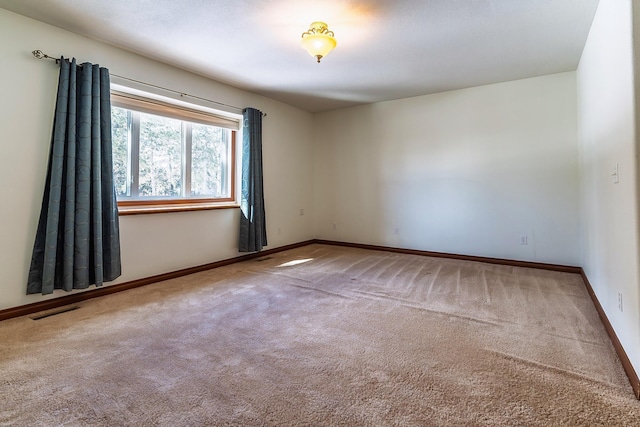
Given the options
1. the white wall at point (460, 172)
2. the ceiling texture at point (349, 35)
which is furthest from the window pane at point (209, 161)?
the white wall at point (460, 172)

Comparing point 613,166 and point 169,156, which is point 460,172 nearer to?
point 613,166

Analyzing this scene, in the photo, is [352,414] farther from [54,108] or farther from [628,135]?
[54,108]

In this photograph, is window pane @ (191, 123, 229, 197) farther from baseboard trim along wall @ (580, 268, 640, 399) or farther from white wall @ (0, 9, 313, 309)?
baseboard trim along wall @ (580, 268, 640, 399)

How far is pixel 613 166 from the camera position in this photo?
1970mm

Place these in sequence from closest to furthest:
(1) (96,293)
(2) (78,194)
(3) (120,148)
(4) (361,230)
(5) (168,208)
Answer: (2) (78,194) < (1) (96,293) < (3) (120,148) < (5) (168,208) < (4) (361,230)

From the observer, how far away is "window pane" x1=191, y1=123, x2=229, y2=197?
3875mm

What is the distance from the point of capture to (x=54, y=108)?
2.55m

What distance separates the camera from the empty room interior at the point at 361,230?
1527mm

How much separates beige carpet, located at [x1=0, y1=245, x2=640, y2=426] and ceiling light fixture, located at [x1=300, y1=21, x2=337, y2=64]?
2.18 m

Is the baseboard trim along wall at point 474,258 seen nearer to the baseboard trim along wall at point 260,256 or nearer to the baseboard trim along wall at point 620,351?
the baseboard trim along wall at point 260,256

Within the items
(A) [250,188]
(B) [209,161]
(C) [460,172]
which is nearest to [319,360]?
(A) [250,188]

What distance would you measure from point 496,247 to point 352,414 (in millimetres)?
3589

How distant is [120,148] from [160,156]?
425 millimetres

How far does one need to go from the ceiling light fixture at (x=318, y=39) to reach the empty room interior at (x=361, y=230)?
0.02 metres
